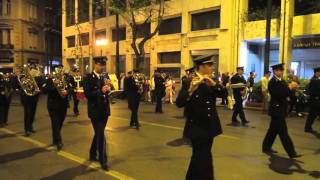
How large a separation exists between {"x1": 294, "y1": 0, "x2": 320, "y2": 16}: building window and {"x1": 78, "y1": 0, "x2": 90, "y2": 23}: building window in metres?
24.1

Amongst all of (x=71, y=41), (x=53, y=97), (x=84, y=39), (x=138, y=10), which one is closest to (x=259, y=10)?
(x=138, y=10)

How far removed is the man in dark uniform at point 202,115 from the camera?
5.48 metres

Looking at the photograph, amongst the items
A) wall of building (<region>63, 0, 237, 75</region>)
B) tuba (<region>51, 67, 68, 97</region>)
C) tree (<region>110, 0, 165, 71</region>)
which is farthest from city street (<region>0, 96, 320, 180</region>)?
tree (<region>110, 0, 165, 71</region>)

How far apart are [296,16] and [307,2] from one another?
97cm

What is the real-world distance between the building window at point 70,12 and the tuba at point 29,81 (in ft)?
118

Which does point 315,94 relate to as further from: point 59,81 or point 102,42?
point 102,42

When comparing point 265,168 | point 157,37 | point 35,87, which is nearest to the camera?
point 265,168

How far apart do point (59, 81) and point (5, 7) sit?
5279 cm

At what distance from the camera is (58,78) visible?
973 centimetres

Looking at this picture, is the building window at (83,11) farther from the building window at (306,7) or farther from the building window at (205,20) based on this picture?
the building window at (306,7)

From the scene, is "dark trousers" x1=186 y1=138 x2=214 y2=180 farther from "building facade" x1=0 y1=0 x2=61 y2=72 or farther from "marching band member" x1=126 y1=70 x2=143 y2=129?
"building facade" x1=0 y1=0 x2=61 y2=72

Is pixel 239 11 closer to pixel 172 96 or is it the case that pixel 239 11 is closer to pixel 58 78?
pixel 172 96

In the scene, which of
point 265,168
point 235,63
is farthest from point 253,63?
point 265,168

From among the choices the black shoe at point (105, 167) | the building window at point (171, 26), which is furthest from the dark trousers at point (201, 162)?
the building window at point (171, 26)
